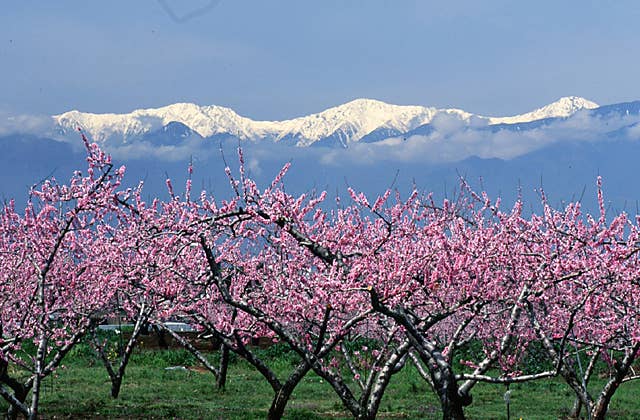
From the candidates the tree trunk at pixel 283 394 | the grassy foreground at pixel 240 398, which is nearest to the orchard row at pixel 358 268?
the tree trunk at pixel 283 394

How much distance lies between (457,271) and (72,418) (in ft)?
33.6

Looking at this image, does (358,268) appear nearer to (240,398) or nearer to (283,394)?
(283,394)

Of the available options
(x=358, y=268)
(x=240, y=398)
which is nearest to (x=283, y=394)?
(x=358, y=268)

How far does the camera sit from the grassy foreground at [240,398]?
19.3 m

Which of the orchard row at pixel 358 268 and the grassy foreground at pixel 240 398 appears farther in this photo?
the grassy foreground at pixel 240 398

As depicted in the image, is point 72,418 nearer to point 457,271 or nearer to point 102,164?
point 102,164

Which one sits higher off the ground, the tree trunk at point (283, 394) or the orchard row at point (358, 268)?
the orchard row at point (358, 268)

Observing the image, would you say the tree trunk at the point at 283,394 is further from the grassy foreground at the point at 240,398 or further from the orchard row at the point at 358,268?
the grassy foreground at the point at 240,398

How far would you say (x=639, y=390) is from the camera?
27453 mm

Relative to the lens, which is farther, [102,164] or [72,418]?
[72,418]

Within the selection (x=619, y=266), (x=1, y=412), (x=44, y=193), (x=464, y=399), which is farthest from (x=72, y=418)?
(x=619, y=266)

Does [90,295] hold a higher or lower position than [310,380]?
higher

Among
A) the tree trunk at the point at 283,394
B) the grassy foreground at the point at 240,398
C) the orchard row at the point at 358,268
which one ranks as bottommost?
the grassy foreground at the point at 240,398

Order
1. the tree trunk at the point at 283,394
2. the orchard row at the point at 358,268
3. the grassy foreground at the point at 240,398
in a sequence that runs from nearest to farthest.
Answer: the orchard row at the point at 358,268 → the tree trunk at the point at 283,394 → the grassy foreground at the point at 240,398
